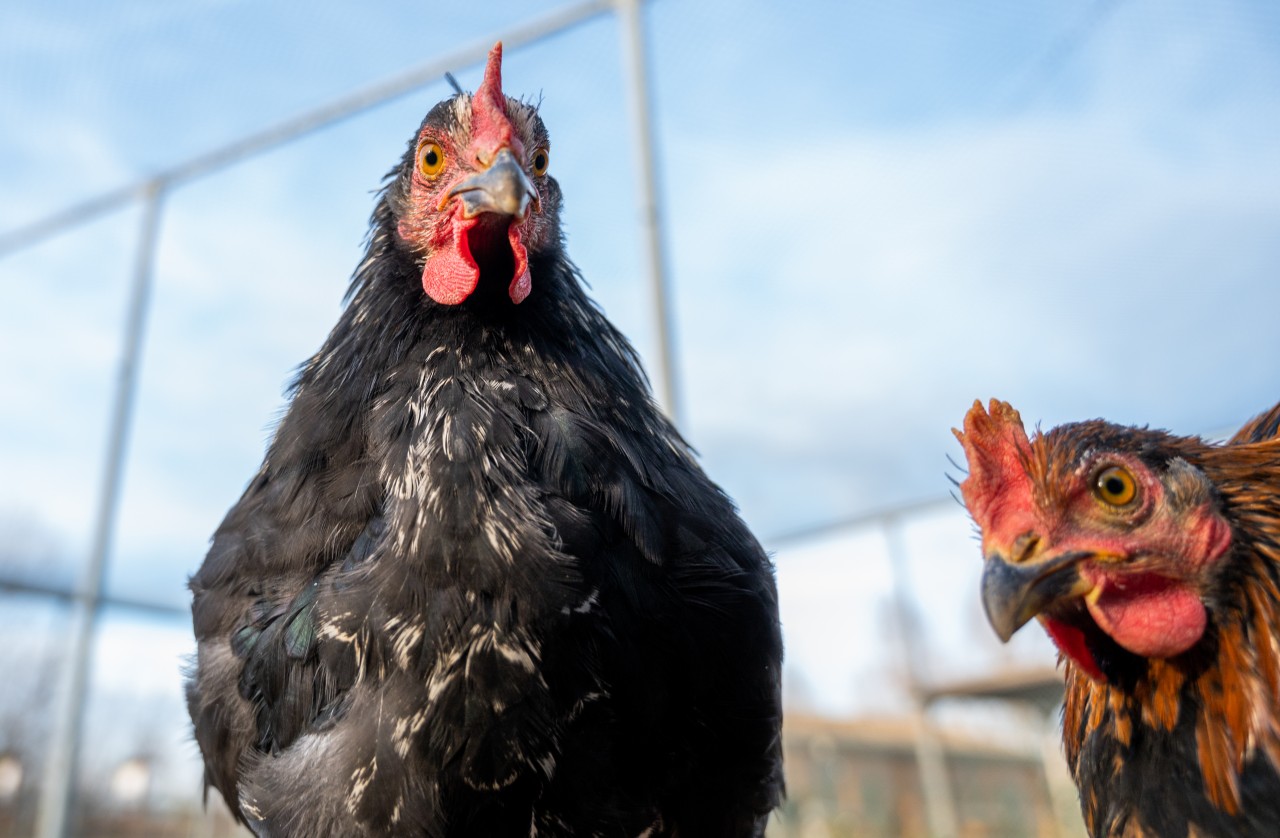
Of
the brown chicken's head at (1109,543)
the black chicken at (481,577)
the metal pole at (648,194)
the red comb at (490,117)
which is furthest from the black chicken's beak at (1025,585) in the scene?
the metal pole at (648,194)

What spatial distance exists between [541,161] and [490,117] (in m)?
0.19

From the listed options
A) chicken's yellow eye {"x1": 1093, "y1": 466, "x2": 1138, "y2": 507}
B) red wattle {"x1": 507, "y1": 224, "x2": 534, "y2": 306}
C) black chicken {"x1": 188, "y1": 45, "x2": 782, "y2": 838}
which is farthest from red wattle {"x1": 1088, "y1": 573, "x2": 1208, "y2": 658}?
red wattle {"x1": 507, "y1": 224, "x2": 534, "y2": 306}

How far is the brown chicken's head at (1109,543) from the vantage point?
133 cm

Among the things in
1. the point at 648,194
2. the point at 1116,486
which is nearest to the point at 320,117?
the point at 648,194

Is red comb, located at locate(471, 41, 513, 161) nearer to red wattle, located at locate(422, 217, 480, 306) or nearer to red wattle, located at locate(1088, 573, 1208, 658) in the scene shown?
red wattle, located at locate(422, 217, 480, 306)

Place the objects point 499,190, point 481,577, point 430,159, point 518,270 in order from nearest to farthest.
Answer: point 481,577, point 499,190, point 518,270, point 430,159

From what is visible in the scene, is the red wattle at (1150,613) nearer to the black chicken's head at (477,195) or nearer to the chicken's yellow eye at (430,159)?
the black chicken's head at (477,195)

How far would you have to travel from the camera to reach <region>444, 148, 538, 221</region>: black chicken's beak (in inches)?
63.7

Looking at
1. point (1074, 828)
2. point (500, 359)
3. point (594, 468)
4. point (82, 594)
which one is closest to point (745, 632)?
point (594, 468)

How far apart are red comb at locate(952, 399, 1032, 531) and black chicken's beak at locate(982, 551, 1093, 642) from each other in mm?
90

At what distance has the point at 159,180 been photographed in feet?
22.3

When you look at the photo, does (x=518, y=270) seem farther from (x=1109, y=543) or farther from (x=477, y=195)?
(x=1109, y=543)

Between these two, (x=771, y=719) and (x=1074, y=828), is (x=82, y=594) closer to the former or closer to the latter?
(x=771, y=719)

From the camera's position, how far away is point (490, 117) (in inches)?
70.1
